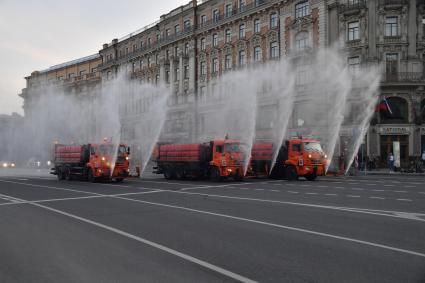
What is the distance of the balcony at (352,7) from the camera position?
1654 inches

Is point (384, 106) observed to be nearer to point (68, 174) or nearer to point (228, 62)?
point (228, 62)

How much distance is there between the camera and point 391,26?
136 ft

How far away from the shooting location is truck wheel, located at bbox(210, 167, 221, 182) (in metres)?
26.4

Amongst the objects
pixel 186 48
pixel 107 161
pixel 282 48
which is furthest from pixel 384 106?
pixel 186 48

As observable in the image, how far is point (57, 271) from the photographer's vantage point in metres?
6.62

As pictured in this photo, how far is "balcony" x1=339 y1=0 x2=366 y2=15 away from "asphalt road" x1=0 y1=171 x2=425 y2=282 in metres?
31.6

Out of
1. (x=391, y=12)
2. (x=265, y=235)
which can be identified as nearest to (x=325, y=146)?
(x=391, y=12)

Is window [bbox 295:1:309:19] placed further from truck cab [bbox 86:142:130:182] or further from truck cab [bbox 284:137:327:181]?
truck cab [bbox 86:142:130:182]

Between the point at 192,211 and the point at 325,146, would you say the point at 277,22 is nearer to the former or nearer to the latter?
the point at 325,146

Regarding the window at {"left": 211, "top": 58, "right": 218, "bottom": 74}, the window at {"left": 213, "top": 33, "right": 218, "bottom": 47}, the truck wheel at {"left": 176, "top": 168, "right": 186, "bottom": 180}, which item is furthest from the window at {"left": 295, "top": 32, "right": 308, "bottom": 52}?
the truck wheel at {"left": 176, "top": 168, "right": 186, "bottom": 180}

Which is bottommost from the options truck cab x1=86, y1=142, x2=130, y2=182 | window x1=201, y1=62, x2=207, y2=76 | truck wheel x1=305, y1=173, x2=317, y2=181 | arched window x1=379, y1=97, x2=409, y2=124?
truck wheel x1=305, y1=173, x2=317, y2=181

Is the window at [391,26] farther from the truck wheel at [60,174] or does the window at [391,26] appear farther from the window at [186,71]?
the truck wheel at [60,174]

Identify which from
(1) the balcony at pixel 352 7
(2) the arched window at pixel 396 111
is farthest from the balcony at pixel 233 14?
(2) the arched window at pixel 396 111

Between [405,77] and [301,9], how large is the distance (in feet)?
41.3
